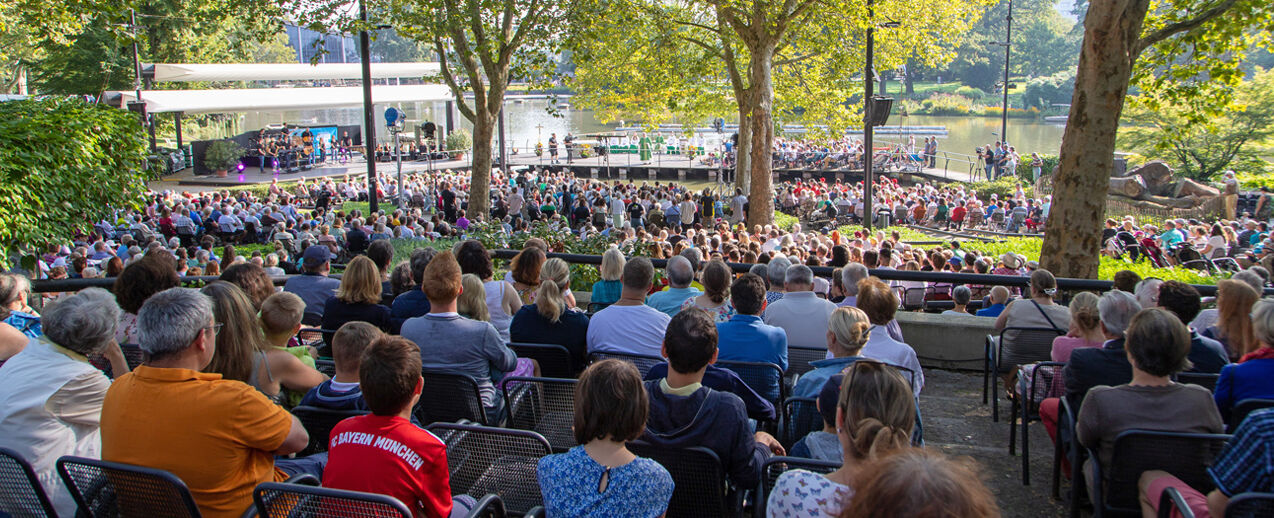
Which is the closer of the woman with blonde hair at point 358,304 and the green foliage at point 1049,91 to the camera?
the woman with blonde hair at point 358,304

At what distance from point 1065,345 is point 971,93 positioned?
8611 centimetres

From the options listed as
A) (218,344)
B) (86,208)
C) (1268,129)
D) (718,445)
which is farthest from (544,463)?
(1268,129)

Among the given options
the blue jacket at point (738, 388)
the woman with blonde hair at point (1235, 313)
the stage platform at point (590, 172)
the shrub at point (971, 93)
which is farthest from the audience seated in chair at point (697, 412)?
the shrub at point (971, 93)

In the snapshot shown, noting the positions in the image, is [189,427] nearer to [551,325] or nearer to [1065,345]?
[551,325]

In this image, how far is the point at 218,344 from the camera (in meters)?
3.59

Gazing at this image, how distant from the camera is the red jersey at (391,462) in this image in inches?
109

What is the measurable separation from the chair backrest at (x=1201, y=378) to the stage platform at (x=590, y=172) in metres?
28.1

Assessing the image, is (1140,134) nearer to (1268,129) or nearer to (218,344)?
(1268,129)

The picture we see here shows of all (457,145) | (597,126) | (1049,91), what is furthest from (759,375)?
(597,126)

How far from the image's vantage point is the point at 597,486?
2662 millimetres

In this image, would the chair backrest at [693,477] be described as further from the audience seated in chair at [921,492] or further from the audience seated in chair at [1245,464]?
the audience seated in chair at [1245,464]

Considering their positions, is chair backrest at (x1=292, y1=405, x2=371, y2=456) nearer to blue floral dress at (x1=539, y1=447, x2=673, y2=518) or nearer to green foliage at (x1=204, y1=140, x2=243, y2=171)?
blue floral dress at (x1=539, y1=447, x2=673, y2=518)

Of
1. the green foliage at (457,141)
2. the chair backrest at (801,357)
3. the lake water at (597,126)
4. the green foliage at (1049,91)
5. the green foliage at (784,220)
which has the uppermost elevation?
the green foliage at (1049,91)

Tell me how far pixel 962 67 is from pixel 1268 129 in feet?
197
